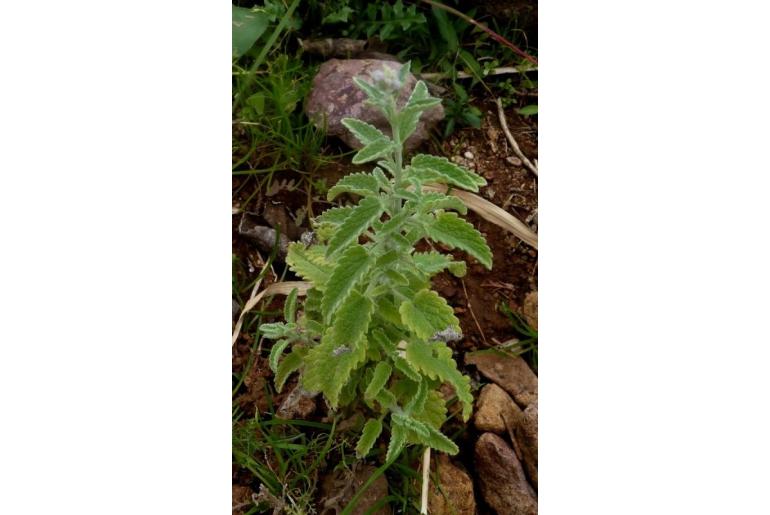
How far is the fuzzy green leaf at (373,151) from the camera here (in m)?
1.66

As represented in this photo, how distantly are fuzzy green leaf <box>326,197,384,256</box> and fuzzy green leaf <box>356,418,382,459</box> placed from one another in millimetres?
571

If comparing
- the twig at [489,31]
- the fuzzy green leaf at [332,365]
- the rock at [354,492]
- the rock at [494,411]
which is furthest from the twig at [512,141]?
the rock at [354,492]

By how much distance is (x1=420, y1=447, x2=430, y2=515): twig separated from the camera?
6.93 ft

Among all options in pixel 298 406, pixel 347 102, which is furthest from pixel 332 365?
pixel 347 102

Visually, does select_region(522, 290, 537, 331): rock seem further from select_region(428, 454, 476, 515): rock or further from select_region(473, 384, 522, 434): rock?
select_region(428, 454, 476, 515): rock

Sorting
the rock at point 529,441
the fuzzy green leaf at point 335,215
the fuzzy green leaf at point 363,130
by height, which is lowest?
the rock at point 529,441

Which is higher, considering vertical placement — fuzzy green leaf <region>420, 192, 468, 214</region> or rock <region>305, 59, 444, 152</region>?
fuzzy green leaf <region>420, 192, 468, 214</region>

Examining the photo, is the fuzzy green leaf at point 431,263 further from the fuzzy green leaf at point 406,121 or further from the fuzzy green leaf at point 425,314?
the fuzzy green leaf at point 406,121

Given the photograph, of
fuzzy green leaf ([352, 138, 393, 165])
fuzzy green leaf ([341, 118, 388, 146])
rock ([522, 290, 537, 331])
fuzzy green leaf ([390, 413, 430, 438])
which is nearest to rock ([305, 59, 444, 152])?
rock ([522, 290, 537, 331])

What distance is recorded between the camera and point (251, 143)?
249 cm

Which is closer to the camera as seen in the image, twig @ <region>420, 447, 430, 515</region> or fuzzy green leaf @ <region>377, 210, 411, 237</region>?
fuzzy green leaf @ <region>377, 210, 411, 237</region>

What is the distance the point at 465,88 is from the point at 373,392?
3.75 feet

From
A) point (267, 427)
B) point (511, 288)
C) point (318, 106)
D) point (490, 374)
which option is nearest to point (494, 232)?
point (511, 288)

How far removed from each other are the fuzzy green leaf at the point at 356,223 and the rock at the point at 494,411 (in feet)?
2.46
